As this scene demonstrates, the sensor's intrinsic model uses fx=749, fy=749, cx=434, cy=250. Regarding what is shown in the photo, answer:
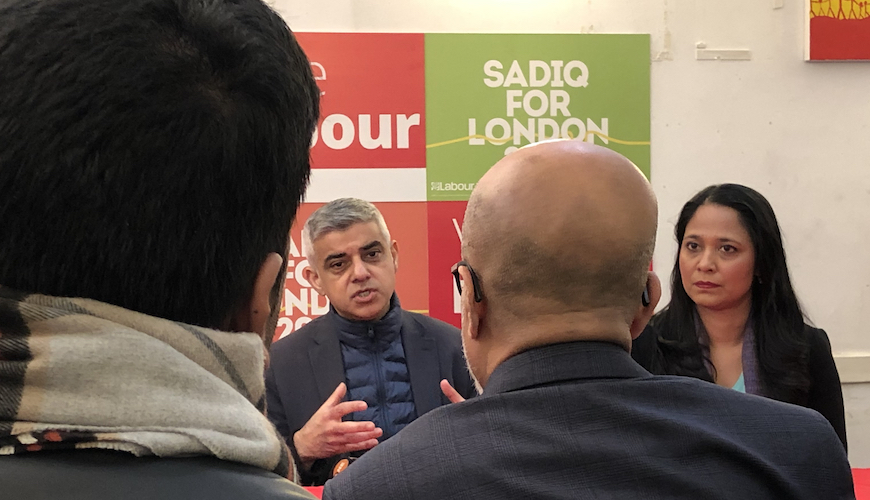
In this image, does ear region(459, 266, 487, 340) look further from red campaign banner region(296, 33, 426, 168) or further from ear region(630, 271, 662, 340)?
red campaign banner region(296, 33, 426, 168)

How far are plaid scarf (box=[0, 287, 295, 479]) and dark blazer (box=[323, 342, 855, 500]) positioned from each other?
0.45m

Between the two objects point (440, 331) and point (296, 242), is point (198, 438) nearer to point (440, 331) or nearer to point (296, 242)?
point (440, 331)

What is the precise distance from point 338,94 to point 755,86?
218 cm

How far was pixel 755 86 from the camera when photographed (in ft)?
12.9

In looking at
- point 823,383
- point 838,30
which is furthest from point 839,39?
point 823,383

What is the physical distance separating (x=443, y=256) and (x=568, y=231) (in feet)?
9.01

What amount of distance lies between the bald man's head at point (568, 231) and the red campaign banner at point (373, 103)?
2679 mm

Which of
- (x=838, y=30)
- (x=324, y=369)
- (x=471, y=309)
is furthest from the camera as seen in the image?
(x=838, y=30)

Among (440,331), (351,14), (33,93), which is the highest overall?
(351,14)

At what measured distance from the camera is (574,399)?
98cm

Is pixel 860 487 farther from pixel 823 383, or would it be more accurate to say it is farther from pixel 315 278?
pixel 315 278

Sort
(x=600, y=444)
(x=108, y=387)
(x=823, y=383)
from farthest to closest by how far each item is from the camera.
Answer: (x=823, y=383) → (x=600, y=444) → (x=108, y=387)

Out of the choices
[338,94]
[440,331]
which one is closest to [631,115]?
[338,94]

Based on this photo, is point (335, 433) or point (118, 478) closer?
point (118, 478)
